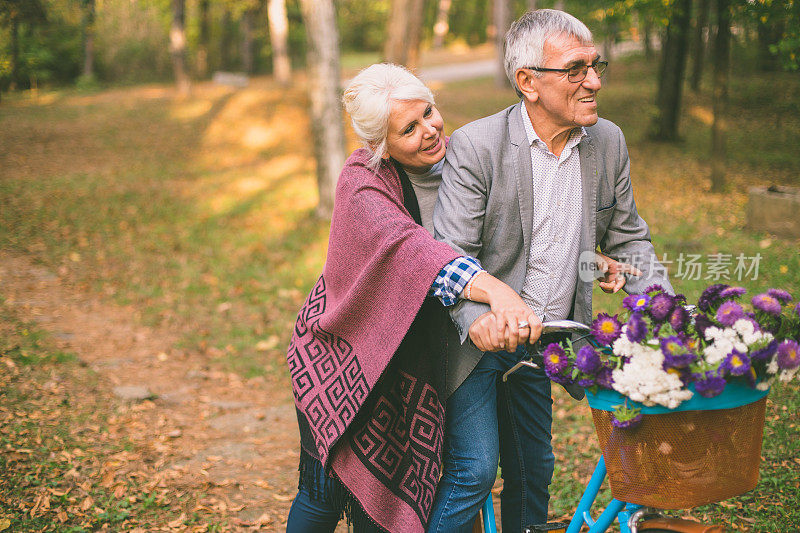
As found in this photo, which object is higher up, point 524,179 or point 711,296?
point 524,179

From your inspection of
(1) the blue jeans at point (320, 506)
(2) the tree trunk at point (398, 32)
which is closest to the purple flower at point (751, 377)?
(1) the blue jeans at point (320, 506)

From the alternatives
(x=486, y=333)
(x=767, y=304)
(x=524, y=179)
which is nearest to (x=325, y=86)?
(x=524, y=179)

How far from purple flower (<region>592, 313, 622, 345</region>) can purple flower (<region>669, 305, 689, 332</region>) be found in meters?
0.15

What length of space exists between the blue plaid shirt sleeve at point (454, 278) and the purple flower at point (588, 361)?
0.51 m

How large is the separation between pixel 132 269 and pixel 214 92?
12129 millimetres

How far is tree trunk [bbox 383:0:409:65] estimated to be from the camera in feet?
41.8

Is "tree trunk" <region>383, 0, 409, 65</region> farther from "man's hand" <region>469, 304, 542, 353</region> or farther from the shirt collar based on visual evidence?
"man's hand" <region>469, 304, 542, 353</region>

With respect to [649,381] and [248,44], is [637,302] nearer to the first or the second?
[649,381]

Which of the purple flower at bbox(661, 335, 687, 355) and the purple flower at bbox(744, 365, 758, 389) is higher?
the purple flower at bbox(661, 335, 687, 355)

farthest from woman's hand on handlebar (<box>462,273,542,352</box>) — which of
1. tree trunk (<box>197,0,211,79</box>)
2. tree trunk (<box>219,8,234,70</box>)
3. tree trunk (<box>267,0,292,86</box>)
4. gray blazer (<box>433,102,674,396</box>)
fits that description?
tree trunk (<box>219,8,234,70</box>)

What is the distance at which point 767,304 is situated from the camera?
6.10 ft

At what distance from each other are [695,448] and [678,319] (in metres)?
0.35

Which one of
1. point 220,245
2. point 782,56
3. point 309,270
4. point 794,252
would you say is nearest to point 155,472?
point 309,270

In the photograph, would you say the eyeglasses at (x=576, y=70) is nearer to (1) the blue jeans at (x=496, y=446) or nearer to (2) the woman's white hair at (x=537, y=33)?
(2) the woman's white hair at (x=537, y=33)
